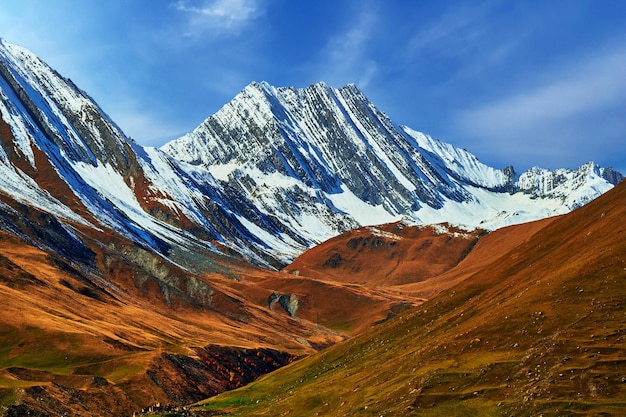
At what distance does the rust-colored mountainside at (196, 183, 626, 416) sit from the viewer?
149 ft

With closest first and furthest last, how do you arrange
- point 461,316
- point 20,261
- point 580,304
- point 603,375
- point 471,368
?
point 603,375 → point 471,368 → point 580,304 → point 461,316 → point 20,261

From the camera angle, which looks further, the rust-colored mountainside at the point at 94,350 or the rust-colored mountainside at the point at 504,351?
the rust-colored mountainside at the point at 94,350

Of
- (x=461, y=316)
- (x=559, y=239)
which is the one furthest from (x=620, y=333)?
(x=559, y=239)

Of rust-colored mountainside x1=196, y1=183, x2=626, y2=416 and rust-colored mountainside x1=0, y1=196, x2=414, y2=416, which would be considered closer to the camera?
rust-colored mountainside x1=196, y1=183, x2=626, y2=416

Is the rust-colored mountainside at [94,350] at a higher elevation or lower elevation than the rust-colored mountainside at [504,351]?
higher

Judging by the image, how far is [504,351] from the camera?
56.1 metres

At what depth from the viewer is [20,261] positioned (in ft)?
538

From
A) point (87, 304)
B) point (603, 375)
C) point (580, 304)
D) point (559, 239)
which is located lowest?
point (603, 375)

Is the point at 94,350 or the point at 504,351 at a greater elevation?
the point at 94,350

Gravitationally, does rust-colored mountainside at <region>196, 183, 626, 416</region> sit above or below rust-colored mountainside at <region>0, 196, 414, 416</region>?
below

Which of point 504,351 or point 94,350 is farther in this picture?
point 94,350

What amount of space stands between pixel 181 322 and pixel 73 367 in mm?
81966

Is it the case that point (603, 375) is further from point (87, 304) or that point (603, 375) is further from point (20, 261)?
point (20, 261)

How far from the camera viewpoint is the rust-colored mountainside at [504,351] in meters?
45.3
